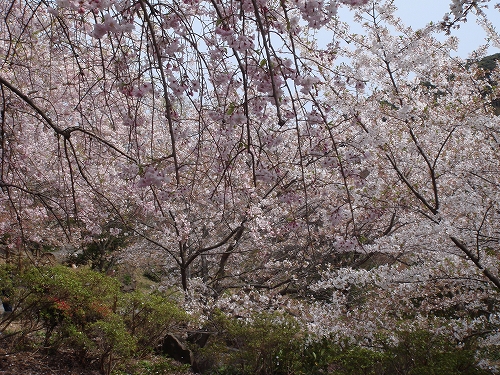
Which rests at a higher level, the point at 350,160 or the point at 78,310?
the point at 350,160

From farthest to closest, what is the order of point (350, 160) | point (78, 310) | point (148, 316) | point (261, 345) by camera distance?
point (148, 316)
point (261, 345)
point (78, 310)
point (350, 160)

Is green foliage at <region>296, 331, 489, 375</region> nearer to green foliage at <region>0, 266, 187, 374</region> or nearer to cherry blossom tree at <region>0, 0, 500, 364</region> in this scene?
cherry blossom tree at <region>0, 0, 500, 364</region>

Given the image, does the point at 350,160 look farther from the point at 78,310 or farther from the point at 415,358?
the point at 78,310

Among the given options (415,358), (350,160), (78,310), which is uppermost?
(350,160)

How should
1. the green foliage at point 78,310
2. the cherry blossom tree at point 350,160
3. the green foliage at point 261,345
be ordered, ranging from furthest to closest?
the green foliage at point 261,345 < the green foliage at point 78,310 < the cherry blossom tree at point 350,160

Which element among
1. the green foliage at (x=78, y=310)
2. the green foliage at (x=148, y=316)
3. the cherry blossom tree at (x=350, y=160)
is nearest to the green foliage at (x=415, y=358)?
the cherry blossom tree at (x=350, y=160)

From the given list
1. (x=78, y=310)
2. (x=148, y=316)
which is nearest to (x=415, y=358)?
(x=148, y=316)

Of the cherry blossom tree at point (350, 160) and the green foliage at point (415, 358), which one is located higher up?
the cherry blossom tree at point (350, 160)

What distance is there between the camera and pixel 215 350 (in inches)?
220

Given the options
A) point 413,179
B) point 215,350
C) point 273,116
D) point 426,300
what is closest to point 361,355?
point 426,300

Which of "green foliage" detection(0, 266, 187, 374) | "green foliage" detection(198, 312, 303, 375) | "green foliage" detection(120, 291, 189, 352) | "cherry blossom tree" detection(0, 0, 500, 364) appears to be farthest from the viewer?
"green foliage" detection(120, 291, 189, 352)

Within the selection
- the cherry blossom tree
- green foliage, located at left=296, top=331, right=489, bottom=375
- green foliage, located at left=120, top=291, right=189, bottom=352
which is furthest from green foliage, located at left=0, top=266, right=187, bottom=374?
green foliage, located at left=296, top=331, right=489, bottom=375

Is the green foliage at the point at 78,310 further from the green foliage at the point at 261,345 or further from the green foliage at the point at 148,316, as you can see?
the green foliage at the point at 261,345

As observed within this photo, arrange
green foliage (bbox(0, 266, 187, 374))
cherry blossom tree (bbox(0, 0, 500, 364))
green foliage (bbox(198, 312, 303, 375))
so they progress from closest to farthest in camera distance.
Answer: cherry blossom tree (bbox(0, 0, 500, 364)), green foliage (bbox(0, 266, 187, 374)), green foliage (bbox(198, 312, 303, 375))
